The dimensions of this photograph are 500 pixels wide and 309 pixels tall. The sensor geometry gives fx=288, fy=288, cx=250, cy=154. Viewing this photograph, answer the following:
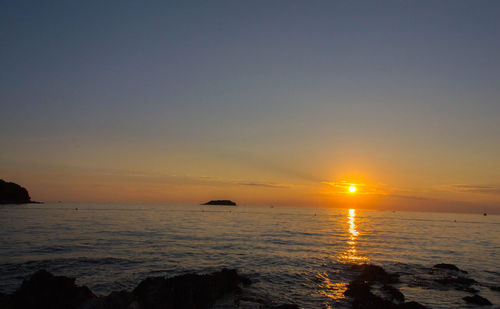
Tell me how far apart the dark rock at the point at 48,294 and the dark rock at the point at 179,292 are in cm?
269

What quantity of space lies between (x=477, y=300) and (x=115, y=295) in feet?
69.8

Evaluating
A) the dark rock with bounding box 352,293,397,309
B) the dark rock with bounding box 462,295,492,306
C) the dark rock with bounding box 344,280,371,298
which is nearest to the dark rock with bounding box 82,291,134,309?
the dark rock with bounding box 352,293,397,309

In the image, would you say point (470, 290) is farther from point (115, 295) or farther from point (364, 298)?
point (115, 295)

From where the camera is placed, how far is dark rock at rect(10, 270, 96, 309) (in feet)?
44.5

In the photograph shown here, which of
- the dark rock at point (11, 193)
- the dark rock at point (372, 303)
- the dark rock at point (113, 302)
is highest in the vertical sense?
the dark rock at point (113, 302)

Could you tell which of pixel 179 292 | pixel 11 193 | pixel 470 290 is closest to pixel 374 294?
pixel 470 290

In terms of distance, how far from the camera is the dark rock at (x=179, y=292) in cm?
1439

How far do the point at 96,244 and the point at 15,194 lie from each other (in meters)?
197

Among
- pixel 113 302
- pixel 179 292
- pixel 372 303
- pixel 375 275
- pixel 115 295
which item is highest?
pixel 115 295

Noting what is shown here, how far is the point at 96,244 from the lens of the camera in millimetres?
37344

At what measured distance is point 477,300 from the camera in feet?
59.8

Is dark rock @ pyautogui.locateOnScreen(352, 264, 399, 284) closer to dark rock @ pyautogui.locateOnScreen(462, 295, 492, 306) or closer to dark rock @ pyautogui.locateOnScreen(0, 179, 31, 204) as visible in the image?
dark rock @ pyautogui.locateOnScreen(462, 295, 492, 306)

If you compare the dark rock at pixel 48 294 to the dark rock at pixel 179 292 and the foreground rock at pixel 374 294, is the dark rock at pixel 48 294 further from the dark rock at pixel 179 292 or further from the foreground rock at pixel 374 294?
the foreground rock at pixel 374 294

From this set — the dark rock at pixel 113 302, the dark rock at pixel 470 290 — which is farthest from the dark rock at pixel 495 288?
the dark rock at pixel 113 302
